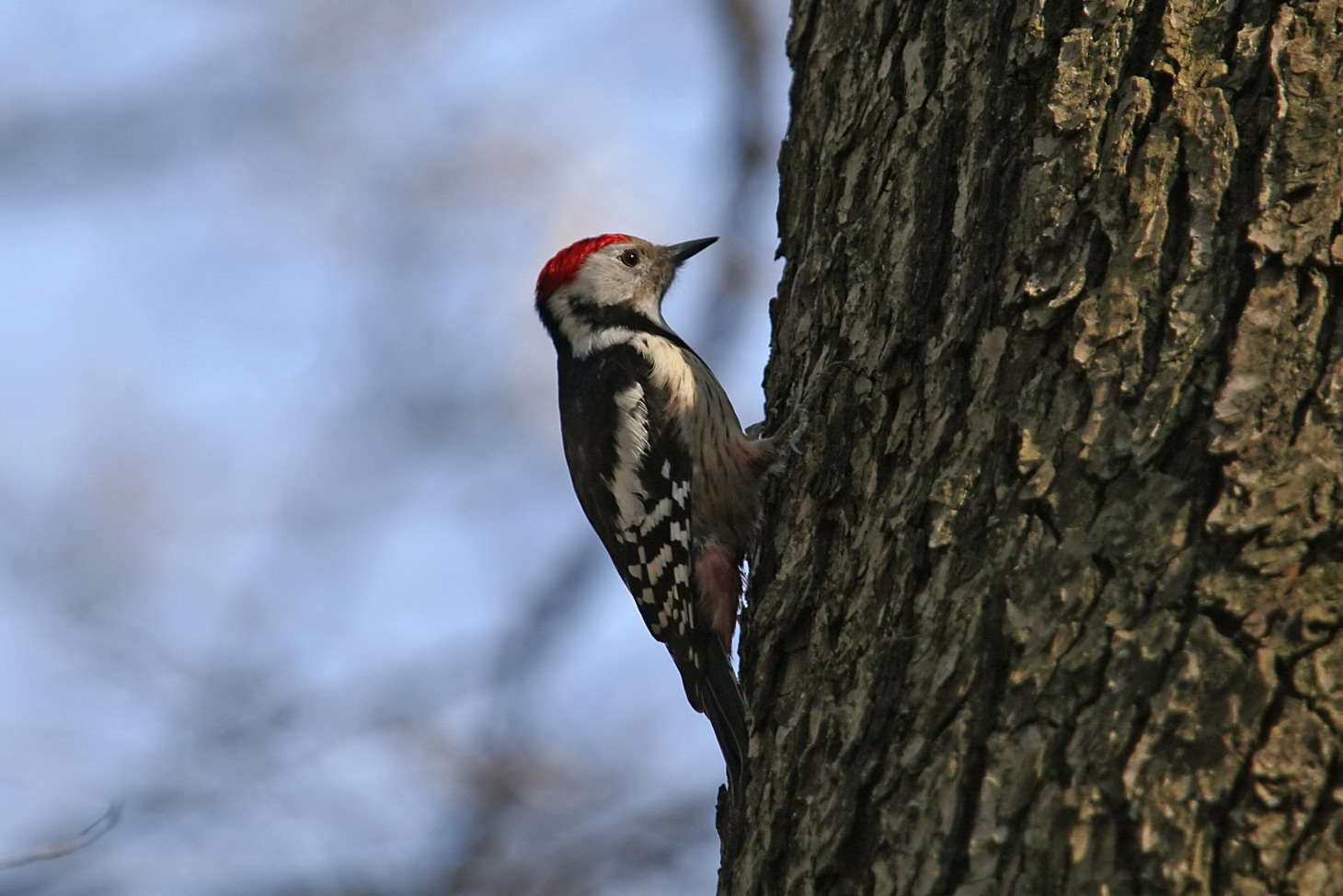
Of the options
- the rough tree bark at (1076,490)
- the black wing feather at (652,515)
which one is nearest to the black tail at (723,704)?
the black wing feather at (652,515)

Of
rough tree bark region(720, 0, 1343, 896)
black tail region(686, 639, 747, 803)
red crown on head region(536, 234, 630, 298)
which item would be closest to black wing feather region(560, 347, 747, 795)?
black tail region(686, 639, 747, 803)

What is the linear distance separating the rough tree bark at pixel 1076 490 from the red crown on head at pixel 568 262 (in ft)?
8.32

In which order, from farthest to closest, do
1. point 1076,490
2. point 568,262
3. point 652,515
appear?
point 568,262
point 652,515
point 1076,490

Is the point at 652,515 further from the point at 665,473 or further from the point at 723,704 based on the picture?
the point at 723,704

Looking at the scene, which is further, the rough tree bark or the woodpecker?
the woodpecker

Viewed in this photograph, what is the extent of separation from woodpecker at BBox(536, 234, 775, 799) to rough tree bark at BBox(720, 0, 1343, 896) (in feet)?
3.58

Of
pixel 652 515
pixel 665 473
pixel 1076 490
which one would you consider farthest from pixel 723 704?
pixel 1076 490

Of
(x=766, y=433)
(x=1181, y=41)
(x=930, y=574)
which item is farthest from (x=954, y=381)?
(x=766, y=433)

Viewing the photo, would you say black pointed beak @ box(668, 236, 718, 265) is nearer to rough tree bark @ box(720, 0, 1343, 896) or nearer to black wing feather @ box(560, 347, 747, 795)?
black wing feather @ box(560, 347, 747, 795)

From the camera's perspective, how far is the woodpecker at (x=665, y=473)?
369 cm

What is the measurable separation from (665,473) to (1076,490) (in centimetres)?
232

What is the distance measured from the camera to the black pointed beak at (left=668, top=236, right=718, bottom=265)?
5.16m

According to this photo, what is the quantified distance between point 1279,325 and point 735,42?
544 centimetres

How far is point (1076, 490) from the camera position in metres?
1.86
